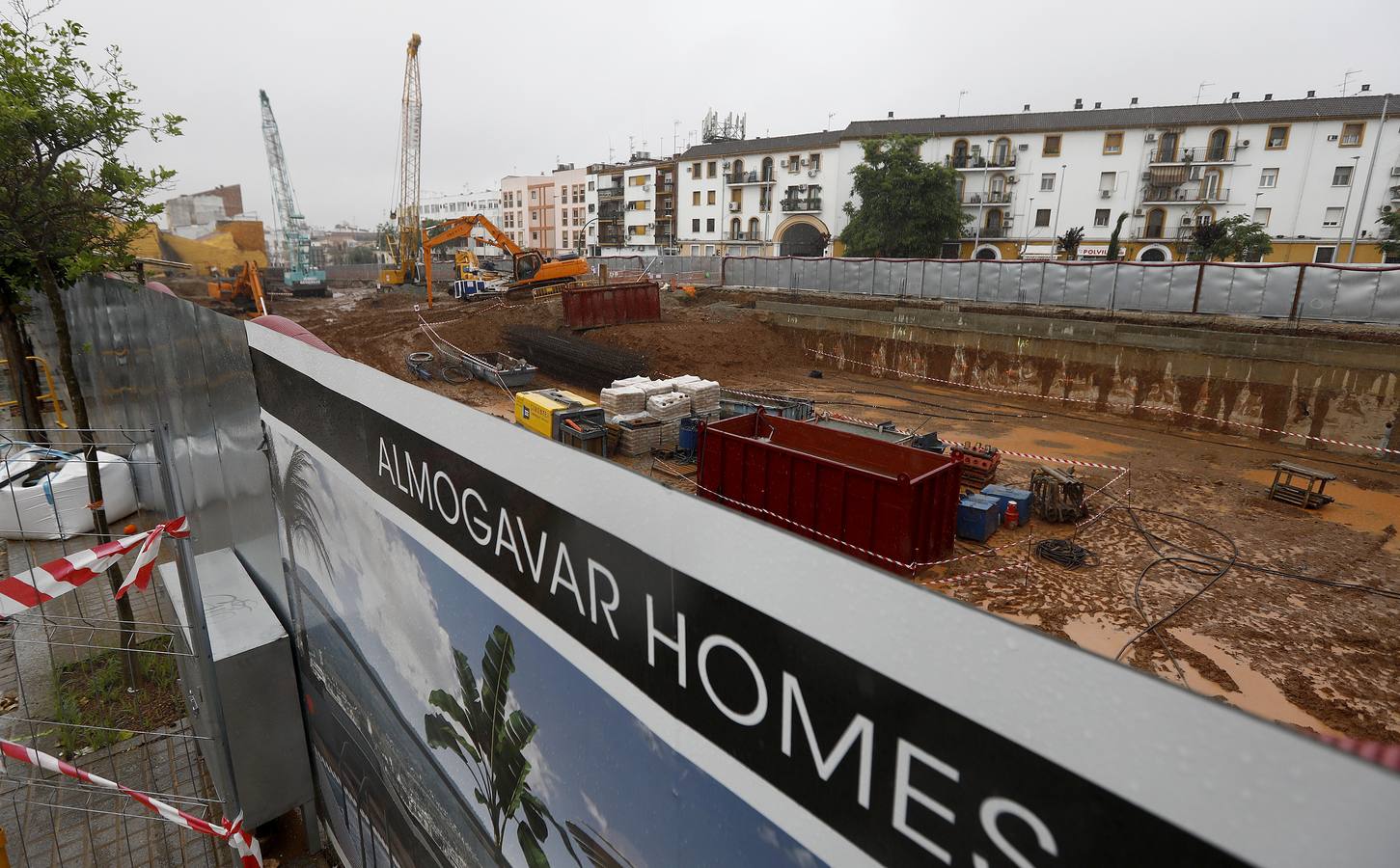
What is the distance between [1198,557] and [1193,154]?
53654 millimetres

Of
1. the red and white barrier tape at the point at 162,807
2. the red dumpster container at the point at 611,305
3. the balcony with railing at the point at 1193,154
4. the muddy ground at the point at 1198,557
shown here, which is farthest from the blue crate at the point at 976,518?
the balcony with railing at the point at 1193,154

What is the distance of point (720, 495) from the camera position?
13.7 m

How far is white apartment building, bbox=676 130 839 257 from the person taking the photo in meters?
60.8

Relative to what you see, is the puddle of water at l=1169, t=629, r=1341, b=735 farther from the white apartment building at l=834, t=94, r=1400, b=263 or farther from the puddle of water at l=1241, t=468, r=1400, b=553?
the white apartment building at l=834, t=94, r=1400, b=263

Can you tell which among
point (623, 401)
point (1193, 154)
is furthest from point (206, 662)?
point (1193, 154)

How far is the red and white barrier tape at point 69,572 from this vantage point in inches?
191

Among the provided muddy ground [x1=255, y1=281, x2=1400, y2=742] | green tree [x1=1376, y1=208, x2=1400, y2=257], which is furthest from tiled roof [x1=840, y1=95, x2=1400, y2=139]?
muddy ground [x1=255, y1=281, x2=1400, y2=742]

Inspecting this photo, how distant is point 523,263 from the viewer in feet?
117

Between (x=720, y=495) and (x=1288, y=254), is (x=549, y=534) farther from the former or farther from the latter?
(x=1288, y=254)

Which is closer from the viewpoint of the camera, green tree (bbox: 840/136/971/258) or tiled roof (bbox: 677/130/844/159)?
green tree (bbox: 840/136/971/258)

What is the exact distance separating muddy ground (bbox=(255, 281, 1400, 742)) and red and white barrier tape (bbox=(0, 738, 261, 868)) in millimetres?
9495

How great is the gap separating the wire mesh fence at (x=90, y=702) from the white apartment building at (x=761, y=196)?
56708 millimetres

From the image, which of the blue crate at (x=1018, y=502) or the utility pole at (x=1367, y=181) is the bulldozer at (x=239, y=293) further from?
the utility pole at (x=1367, y=181)

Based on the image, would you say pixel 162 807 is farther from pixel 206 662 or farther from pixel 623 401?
pixel 623 401
